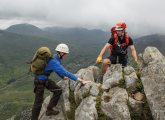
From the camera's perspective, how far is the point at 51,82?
24641 millimetres

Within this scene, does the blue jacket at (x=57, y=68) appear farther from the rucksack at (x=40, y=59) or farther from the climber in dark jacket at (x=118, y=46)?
the climber in dark jacket at (x=118, y=46)

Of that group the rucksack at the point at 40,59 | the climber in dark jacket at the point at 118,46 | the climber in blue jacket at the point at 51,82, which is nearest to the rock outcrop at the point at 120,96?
the climber in blue jacket at the point at 51,82

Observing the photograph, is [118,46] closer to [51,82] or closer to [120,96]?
[120,96]

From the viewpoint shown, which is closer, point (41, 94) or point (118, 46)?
point (41, 94)

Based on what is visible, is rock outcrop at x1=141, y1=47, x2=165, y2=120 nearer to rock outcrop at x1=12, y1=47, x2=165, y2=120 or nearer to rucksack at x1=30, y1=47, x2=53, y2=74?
rock outcrop at x1=12, y1=47, x2=165, y2=120

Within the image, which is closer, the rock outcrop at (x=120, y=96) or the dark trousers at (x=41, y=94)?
the rock outcrop at (x=120, y=96)

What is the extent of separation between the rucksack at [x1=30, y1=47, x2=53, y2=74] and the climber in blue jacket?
0.45 meters

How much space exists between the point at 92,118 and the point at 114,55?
9192 mm

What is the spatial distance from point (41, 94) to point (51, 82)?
1.29 metres

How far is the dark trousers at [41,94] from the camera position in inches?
950

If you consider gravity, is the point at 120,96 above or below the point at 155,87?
below

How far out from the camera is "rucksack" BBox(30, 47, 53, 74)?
22.6m

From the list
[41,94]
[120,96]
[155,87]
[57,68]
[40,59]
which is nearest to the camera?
[155,87]

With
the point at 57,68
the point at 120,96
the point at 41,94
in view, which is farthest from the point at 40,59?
the point at 120,96
